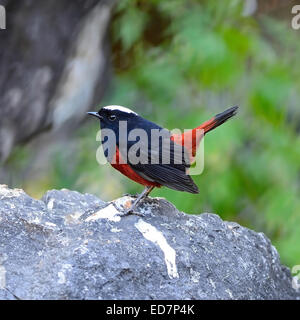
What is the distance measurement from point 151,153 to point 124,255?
681mm

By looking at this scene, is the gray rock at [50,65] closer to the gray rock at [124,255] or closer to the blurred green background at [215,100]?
the blurred green background at [215,100]

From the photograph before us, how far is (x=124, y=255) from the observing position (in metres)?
2.76

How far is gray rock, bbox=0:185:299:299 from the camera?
265 centimetres

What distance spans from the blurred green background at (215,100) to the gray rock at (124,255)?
A: 1344 millimetres

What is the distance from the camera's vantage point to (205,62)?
484 cm

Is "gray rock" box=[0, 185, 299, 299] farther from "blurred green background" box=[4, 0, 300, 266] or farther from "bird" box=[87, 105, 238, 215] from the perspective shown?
"blurred green background" box=[4, 0, 300, 266]

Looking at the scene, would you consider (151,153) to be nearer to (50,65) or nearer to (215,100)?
(215,100)

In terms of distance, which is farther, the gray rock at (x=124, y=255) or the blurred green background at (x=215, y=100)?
the blurred green background at (x=215, y=100)

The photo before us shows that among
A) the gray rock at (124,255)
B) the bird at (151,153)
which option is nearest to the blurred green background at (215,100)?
the bird at (151,153)

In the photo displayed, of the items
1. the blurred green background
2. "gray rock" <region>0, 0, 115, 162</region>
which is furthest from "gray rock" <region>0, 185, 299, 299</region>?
"gray rock" <region>0, 0, 115, 162</region>

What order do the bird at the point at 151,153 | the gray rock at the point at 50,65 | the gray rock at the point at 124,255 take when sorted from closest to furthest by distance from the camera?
the gray rock at the point at 124,255, the bird at the point at 151,153, the gray rock at the point at 50,65

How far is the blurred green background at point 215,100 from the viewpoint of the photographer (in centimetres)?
477

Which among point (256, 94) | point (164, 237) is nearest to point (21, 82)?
point (256, 94)

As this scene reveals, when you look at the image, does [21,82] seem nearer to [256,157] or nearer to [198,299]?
[256,157]
